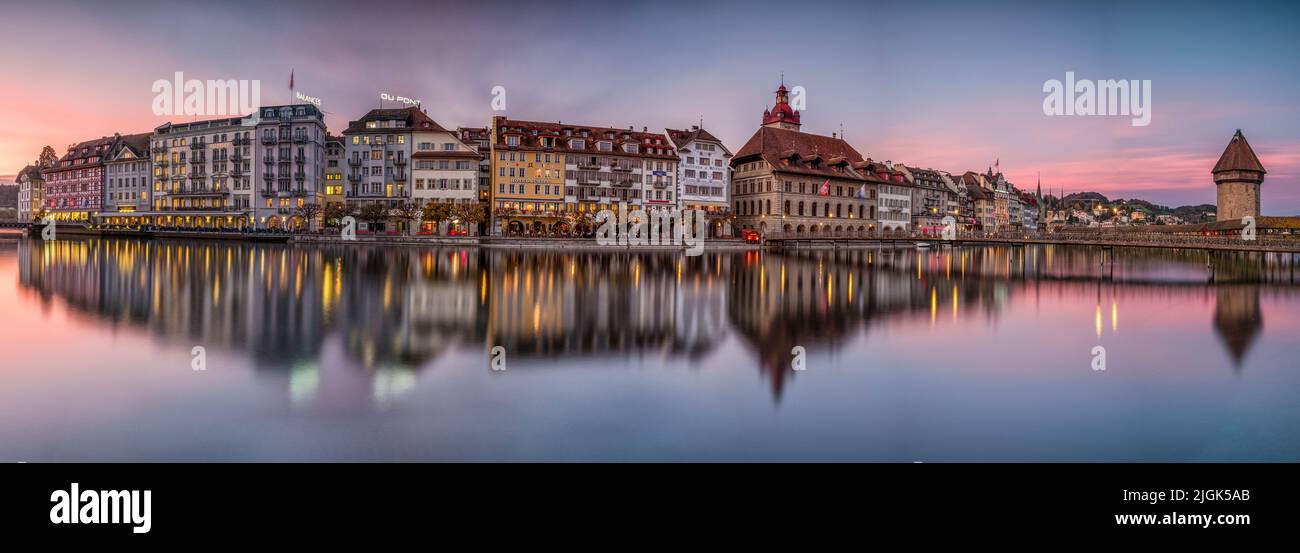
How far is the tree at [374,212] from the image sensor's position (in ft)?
250

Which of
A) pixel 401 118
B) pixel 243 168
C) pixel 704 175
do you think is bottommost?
pixel 704 175

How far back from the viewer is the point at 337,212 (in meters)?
78.8

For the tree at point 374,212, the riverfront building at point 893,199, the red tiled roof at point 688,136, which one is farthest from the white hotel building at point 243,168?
the riverfront building at point 893,199

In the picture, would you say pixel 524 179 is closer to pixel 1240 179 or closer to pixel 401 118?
pixel 401 118

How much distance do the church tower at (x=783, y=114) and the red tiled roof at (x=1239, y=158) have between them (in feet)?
172

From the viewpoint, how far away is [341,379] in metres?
12.0

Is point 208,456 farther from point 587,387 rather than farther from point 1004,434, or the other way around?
point 1004,434

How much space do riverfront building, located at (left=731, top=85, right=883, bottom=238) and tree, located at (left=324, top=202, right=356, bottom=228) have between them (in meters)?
46.1

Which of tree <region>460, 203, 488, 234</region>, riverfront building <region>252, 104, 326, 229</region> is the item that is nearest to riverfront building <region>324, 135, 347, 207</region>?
riverfront building <region>252, 104, 326, 229</region>

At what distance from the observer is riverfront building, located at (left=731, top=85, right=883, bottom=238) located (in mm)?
87062

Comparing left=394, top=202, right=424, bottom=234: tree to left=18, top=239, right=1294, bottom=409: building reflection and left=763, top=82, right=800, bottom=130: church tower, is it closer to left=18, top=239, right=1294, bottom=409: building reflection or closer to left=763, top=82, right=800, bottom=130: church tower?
left=18, top=239, right=1294, bottom=409: building reflection

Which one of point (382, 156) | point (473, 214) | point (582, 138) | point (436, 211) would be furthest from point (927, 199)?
point (382, 156)

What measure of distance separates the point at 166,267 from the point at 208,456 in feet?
108

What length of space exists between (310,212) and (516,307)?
69.5 meters
